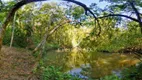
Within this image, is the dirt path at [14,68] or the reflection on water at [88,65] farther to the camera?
the reflection on water at [88,65]

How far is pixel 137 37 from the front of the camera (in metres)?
17.9

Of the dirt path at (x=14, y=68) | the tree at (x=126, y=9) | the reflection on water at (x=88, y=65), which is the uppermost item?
the tree at (x=126, y=9)

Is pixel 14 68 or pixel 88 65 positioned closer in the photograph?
pixel 14 68

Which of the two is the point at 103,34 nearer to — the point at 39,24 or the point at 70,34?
the point at 39,24

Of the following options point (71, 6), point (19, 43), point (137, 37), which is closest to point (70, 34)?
point (19, 43)

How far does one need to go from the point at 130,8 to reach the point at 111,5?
1263mm

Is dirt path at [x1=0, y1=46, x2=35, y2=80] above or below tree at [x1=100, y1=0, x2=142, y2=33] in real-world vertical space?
below

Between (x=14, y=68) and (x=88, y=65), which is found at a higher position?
(x=14, y=68)

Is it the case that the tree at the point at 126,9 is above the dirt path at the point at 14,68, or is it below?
above

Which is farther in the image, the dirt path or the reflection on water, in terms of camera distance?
the reflection on water

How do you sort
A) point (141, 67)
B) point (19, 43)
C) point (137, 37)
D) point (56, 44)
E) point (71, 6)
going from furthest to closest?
point (56, 44)
point (19, 43)
point (71, 6)
point (137, 37)
point (141, 67)

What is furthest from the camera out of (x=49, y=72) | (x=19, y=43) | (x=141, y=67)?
(x=19, y=43)

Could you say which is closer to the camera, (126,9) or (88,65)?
(126,9)

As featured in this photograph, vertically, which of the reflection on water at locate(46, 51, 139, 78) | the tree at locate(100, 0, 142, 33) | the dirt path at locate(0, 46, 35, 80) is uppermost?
the tree at locate(100, 0, 142, 33)
